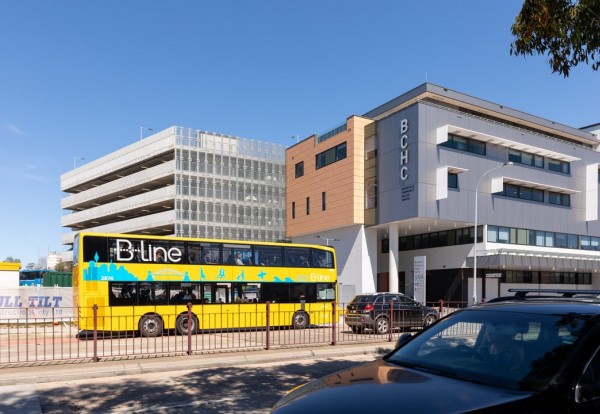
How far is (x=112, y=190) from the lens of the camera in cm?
7138

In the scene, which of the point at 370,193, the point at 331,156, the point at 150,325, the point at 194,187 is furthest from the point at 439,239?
the point at 150,325

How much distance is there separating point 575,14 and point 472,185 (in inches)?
1404

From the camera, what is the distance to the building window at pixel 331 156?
4625 centimetres

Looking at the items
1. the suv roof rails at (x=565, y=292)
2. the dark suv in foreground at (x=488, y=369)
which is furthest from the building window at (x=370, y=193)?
the dark suv in foreground at (x=488, y=369)

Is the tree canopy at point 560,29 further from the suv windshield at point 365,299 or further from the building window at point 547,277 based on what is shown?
the building window at point 547,277

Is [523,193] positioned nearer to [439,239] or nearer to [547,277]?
[439,239]

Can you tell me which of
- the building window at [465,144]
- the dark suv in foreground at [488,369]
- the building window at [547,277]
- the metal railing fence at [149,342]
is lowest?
the building window at [547,277]

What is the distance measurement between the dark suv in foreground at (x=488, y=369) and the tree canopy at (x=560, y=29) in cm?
454

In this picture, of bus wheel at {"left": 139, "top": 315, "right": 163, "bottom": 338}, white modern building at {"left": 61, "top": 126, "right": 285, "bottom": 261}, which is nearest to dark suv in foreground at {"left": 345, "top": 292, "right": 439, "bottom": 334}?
bus wheel at {"left": 139, "top": 315, "right": 163, "bottom": 338}

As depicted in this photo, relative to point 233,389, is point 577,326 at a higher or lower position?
higher

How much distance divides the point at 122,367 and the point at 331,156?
127ft

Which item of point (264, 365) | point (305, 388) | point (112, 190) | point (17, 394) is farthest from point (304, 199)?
point (305, 388)

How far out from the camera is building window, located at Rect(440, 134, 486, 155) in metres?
40.9

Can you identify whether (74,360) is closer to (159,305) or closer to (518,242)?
(159,305)
